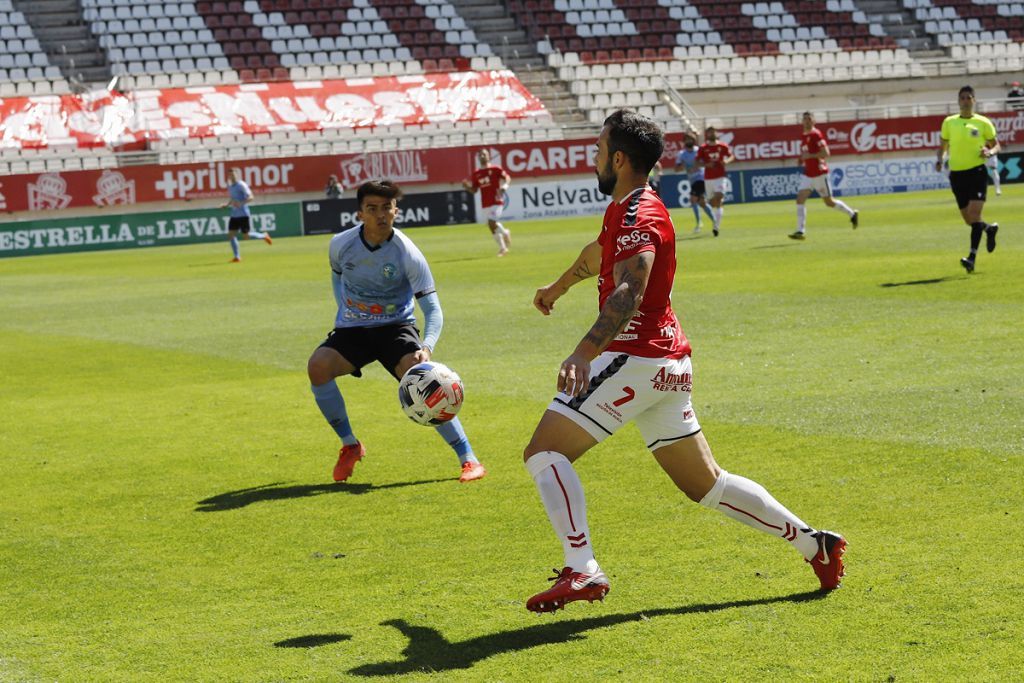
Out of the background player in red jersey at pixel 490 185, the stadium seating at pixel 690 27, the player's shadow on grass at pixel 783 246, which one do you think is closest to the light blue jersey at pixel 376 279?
the player's shadow on grass at pixel 783 246

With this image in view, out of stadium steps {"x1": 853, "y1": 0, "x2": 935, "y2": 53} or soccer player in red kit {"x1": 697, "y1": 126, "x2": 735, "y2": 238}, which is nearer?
soccer player in red kit {"x1": 697, "y1": 126, "x2": 735, "y2": 238}

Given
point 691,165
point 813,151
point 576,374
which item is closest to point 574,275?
point 576,374

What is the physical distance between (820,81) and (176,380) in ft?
141

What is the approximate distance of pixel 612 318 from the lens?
5.33 metres

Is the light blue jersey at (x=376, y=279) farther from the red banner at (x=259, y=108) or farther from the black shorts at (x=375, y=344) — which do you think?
the red banner at (x=259, y=108)

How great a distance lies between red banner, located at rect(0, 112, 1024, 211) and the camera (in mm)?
41812

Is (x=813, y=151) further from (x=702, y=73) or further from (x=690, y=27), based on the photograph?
(x=690, y=27)

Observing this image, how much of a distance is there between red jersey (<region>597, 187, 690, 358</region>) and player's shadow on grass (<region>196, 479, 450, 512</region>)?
10.9 feet

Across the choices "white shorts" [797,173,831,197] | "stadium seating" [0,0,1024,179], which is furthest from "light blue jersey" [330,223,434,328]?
"stadium seating" [0,0,1024,179]

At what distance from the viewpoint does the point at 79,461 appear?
993cm

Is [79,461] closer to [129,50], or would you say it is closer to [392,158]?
[392,158]

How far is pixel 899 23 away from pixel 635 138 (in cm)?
5665

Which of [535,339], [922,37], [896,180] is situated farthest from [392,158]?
[535,339]

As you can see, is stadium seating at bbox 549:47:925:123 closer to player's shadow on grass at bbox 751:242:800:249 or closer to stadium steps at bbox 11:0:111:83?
stadium steps at bbox 11:0:111:83
